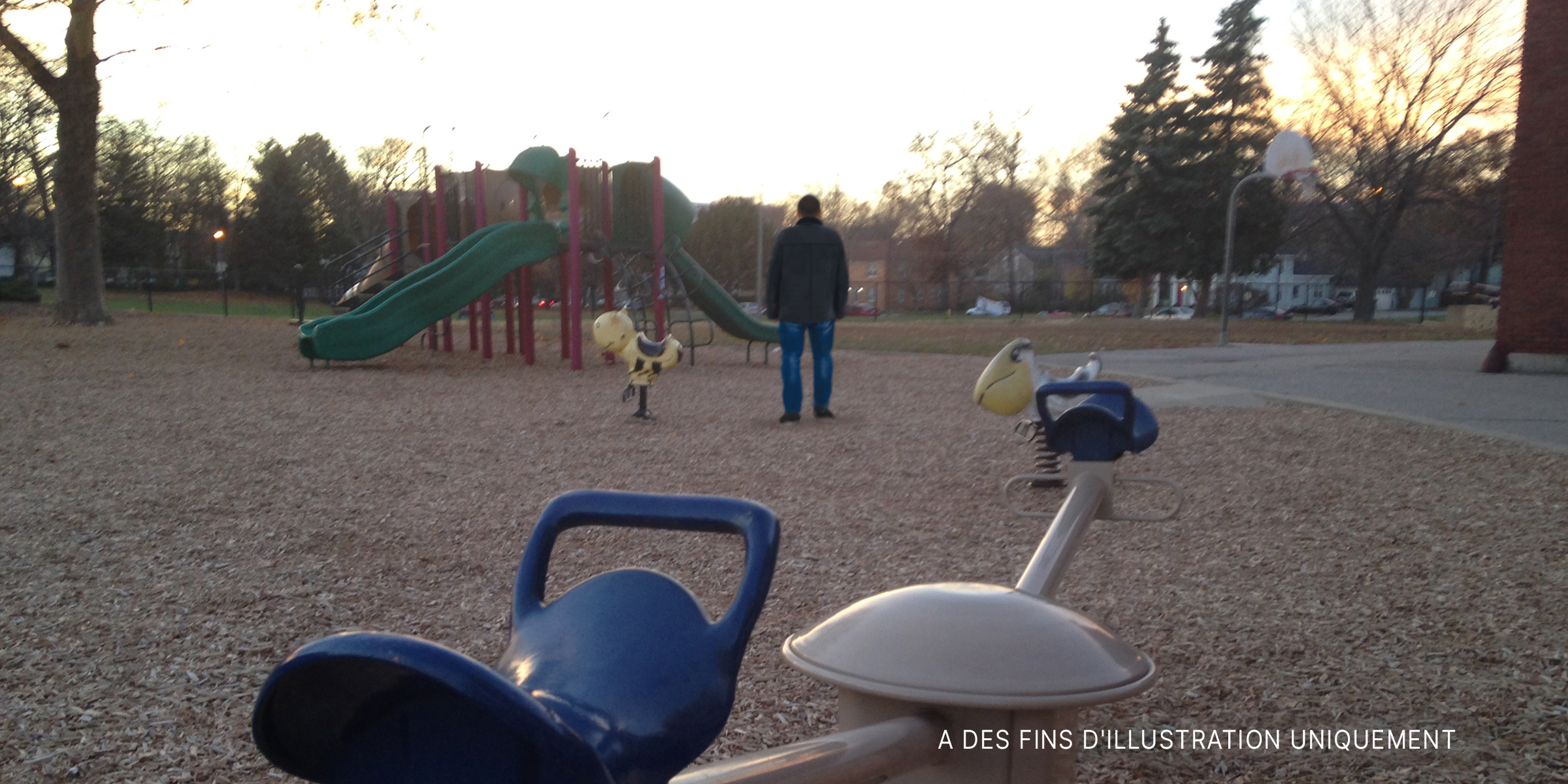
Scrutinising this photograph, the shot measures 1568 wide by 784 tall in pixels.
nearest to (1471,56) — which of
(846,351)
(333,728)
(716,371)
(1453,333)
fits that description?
(1453,333)

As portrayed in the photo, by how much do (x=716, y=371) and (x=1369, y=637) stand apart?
35.9 feet

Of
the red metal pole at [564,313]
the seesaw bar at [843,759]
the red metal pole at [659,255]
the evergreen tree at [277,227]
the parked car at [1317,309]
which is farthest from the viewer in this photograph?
the parked car at [1317,309]

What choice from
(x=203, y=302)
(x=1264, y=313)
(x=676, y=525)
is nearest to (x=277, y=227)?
(x=203, y=302)

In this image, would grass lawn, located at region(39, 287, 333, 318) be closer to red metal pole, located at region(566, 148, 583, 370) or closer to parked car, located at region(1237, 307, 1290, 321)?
red metal pole, located at region(566, 148, 583, 370)

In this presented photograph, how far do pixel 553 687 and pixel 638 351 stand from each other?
7.92 metres

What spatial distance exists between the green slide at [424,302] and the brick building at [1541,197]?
11694 mm

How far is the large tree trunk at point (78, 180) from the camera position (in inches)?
661

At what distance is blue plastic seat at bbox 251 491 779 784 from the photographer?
50 centimetres

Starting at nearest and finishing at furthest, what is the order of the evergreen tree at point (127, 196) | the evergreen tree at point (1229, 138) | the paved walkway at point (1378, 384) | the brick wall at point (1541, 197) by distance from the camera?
the paved walkway at point (1378, 384), the brick wall at point (1541, 197), the evergreen tree at point (1229, 138), the evergreen tree at point (127, 196)

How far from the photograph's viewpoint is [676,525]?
93cm

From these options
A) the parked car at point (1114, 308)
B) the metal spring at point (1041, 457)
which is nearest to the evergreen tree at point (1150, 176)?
the parked car at point (1114, 308)

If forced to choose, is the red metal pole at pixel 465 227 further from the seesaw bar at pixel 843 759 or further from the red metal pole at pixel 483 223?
the seesaw bar at pixel 843 759

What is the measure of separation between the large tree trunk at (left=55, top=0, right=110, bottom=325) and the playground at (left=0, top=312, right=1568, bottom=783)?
10.2m

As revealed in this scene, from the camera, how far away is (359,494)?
552 cm
